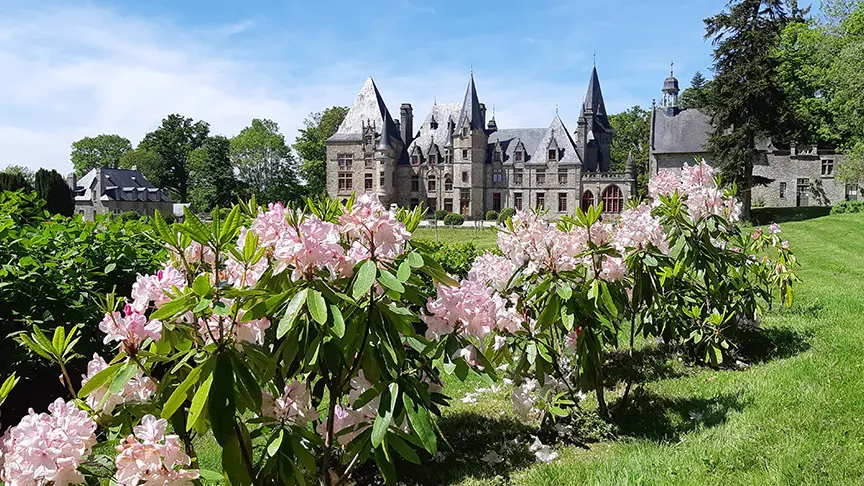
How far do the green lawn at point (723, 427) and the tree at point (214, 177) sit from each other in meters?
56.5

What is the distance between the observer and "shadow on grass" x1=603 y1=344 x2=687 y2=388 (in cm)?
608

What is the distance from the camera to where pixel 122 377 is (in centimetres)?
195

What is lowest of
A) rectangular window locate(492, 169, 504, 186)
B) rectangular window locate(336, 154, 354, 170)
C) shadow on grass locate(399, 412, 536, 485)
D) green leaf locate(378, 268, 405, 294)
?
shadow on grass locate(399, 412, 536, 485)

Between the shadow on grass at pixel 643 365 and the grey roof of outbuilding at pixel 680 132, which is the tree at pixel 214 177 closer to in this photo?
the grey roof of outbuilding at pixel 680 132

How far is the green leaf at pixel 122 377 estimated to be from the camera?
6.25 feet

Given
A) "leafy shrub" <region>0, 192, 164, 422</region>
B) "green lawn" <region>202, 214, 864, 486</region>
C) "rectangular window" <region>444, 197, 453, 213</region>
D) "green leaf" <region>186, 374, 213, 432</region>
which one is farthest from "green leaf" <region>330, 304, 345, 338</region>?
"rectangular window" <region>444, 197, 453, 213</region>

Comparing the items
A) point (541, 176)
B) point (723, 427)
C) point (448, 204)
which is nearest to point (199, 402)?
point (723, 427)

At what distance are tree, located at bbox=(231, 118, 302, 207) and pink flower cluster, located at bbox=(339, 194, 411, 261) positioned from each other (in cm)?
5712

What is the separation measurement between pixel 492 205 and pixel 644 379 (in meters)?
47.1

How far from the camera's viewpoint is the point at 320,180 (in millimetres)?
64062

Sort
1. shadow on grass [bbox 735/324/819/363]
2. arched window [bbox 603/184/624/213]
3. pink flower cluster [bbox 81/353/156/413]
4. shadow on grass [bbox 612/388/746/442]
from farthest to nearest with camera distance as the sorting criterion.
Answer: arched window [bbox 603/184/624/213] → shadow on grass [bbox 735/324/819/363] → shadow on grass [bbox 612/388/746/442] → pink flower cluster [bbox 81/353/156/413]

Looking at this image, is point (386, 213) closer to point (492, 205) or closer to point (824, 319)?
point (824, 319)

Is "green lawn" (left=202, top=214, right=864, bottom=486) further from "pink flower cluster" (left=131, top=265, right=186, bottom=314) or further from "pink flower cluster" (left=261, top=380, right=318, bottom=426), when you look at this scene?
"pink flower cluster" (left=131, top=265, right=186, bottom=314)

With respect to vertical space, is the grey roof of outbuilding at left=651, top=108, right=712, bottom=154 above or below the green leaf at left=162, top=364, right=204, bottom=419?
above
